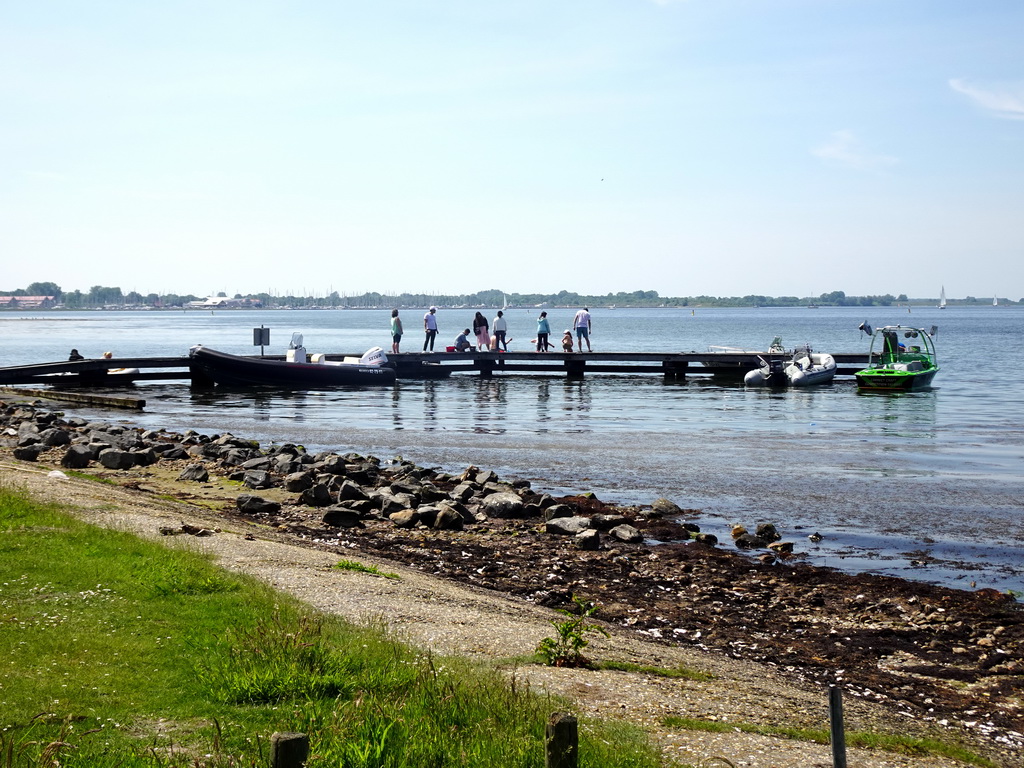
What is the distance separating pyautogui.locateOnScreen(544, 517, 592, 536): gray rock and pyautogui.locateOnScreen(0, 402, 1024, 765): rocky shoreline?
1.0 inches

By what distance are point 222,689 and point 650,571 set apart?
268 inches

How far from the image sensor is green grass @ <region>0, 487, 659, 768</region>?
4.59 meters

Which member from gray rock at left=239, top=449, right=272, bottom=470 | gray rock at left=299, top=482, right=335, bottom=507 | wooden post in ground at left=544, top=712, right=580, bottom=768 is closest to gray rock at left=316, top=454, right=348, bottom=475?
gray rock at left=239, top=449, right=272, bottom=470

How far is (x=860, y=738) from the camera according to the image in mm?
5961

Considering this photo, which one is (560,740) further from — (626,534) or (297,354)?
(297,354)

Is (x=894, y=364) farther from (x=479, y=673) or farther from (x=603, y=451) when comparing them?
(x=479, y=673)

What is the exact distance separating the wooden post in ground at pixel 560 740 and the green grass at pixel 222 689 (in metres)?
0.59

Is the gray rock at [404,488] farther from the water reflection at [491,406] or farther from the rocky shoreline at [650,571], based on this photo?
the water reflection at [491,406]

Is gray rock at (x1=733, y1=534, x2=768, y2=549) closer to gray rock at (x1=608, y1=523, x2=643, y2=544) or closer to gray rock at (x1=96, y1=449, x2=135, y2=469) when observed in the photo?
gray rock at (x1=608, y1=523, x2=643, y2=544)

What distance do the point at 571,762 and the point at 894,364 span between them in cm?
3545

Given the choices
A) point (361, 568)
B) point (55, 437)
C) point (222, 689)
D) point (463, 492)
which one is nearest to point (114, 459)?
point (55, 437)

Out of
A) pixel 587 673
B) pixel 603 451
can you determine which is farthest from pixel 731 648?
pixel 603 451

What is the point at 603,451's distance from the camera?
2200 centimetres

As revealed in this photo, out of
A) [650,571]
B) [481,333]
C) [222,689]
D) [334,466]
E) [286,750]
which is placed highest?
[481,333]
